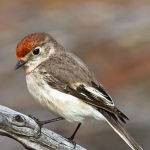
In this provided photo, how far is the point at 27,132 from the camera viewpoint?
1070 centimetres

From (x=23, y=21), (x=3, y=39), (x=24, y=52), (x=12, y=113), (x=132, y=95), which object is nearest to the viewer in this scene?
(x=12, y=113)

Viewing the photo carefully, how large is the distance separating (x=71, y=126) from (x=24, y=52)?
14.8ft

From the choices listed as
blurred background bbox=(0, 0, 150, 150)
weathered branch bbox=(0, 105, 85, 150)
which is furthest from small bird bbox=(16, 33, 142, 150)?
blurred background bbox=(0, 0, 150, 150)

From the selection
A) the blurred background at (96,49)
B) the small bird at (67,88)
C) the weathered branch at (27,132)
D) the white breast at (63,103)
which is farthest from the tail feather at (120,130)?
the blurred background at (96,49)

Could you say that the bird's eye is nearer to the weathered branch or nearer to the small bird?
the small bird

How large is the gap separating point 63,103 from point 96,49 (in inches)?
365

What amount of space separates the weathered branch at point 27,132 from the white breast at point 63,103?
31cm

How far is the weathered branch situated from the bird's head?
84cm

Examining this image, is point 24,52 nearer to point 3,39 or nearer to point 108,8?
point 3,39

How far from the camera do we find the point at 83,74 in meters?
11.4

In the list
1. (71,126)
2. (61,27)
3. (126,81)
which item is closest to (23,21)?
(61,27)

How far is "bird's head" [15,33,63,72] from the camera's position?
11.3 m

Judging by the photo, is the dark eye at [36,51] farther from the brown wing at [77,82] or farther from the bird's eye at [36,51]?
the brown wing at [77,82]

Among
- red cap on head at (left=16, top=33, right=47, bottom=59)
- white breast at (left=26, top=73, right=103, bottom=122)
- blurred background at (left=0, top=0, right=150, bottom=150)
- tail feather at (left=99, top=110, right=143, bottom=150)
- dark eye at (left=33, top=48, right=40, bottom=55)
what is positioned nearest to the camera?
tail feather at (left=99, top=110, right=143, bottom=150)
